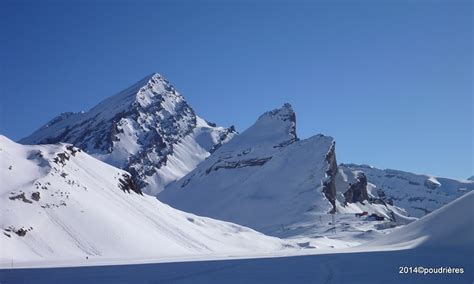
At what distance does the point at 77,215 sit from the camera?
60906 millimetres

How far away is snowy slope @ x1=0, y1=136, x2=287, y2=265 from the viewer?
5297 centimetres

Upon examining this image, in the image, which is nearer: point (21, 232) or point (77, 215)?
point (21, 232)

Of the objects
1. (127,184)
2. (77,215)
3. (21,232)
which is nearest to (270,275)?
(21,232)

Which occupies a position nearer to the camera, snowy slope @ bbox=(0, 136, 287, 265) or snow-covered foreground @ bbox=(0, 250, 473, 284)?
snow-covered foreground @ bbox=(0, 250, 473, 284)

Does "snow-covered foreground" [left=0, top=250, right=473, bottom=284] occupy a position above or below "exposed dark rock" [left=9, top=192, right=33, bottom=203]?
below

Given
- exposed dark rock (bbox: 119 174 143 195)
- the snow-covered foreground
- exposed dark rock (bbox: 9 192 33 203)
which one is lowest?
the snow-covered foreground

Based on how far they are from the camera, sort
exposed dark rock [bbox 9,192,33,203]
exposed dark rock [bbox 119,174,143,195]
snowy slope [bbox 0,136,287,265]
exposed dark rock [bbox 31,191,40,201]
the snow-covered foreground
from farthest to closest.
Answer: exposed dark rock [bbox 119,174,143,195] < exposed dark rock [bbox 31,191,40,201] < exposed dark rock [bbox 9,192,33,203] < snowy slope [bbox 0,136,287,265] < the snow-covered foreground

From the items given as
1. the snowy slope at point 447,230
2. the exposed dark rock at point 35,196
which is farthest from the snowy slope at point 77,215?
the snowy slope at point 447,230

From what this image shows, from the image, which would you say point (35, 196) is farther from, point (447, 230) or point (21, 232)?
point (447, 230)

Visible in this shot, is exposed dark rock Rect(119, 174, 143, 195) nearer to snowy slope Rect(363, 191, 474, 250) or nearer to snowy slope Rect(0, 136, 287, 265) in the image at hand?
snowy slope Rect(0, 136, 287, 265)

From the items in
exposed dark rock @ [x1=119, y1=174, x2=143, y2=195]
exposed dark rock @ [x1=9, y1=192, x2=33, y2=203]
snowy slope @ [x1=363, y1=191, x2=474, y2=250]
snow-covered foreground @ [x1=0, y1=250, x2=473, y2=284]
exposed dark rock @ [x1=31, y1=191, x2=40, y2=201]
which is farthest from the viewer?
exposed dark rock @ [x1=119, y1=174, x2=143, y2=195]

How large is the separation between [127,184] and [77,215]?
973 inches

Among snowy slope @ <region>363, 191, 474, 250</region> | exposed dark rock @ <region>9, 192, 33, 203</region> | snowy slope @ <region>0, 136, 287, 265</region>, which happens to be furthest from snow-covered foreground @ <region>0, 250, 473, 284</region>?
exposed dark rock @ <region>9, 192, 33, 203</region>

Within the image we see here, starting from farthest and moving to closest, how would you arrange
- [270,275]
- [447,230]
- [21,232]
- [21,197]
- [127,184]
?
[127,184]
[21,197]
[21,232]
[447,230]
[270,275]
